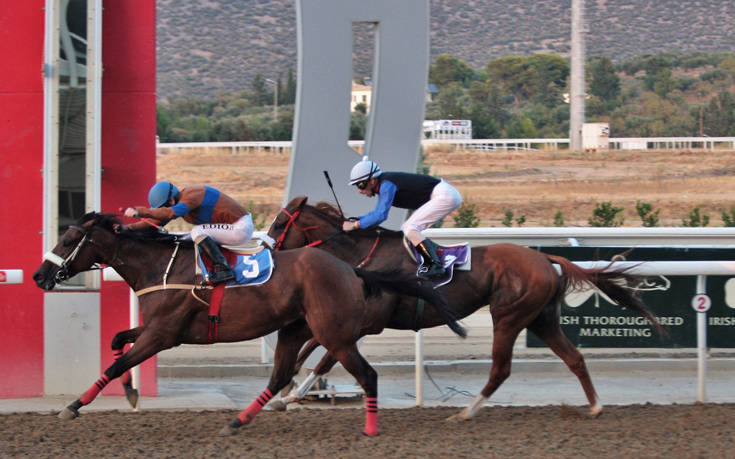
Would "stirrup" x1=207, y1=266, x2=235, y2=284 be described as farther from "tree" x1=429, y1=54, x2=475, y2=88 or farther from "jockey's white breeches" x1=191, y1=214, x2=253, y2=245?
"tree" x1=429, y1=54, x2=475, y2=88

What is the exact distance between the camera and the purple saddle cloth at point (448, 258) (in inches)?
232

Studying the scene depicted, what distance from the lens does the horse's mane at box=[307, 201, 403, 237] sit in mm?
6141

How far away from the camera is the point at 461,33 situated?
6188 cm

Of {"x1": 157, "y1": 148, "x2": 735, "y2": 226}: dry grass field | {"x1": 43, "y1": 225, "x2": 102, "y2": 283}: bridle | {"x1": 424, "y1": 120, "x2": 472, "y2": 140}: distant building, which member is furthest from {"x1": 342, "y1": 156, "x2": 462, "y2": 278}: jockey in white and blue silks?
{"x1": 424, "y1": 120, "x2": 472, "y2": 140}: distant building

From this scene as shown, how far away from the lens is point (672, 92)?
48.5m

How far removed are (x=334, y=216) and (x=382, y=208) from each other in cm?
38

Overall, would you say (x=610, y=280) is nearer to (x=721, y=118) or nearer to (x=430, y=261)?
(x=430, y=261)

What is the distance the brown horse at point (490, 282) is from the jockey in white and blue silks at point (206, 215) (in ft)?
2.16

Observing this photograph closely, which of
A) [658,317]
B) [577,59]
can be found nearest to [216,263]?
[658,317]

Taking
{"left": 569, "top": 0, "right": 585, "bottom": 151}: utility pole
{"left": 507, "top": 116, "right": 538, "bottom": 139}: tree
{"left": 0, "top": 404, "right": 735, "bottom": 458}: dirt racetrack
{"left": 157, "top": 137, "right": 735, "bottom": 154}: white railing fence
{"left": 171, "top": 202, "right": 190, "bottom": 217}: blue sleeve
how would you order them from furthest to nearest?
{"left": 507, "top": 116, "right": 538, "bottom": 139}: tree, {"left": 157, "top": 137, "right": 735, "bottom": 154}: white railing fence, {"left": 569, "top": 0, "right": 585, "bottom": 151}: utility pole, {"left": 171, "top": 202, "right": 190, "bottom": 217}: blue sleeve, {"left": 0, "top": 404, "right": 735, "bottom": 458}: dirt racetrack

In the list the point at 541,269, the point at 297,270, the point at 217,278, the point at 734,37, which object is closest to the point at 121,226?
the point at 217,278

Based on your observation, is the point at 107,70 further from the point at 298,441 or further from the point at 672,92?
the point at 672,92

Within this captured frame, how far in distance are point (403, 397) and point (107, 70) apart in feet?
10.4

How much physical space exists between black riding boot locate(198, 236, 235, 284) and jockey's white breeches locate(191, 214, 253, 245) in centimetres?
9
